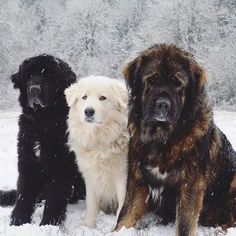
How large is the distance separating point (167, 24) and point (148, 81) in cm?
3585

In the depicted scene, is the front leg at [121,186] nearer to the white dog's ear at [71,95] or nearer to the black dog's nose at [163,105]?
the white dog's ear at [71,95]

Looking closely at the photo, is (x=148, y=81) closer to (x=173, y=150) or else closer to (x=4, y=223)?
Result: (x=173, y=150)

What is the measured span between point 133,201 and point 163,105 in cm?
139

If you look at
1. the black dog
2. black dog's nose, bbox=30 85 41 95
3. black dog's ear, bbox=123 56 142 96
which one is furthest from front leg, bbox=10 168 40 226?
black dog's ear, bbox=123 56 142 96

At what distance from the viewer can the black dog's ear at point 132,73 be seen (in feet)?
16.9

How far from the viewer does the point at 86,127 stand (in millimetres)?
6105

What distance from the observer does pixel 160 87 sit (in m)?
4.88

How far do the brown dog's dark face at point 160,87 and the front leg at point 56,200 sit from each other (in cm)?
149

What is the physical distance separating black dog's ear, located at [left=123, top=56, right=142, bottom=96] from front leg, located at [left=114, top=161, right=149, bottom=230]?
36.8 inches

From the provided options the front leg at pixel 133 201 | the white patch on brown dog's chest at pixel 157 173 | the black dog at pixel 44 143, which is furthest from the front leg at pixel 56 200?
the white patch on brown dog's chest at pixel 157 173

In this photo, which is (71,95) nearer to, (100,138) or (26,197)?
(100,138)

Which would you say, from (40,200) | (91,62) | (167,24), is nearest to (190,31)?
(167,24)

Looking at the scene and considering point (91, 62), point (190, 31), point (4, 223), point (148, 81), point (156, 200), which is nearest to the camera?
point (148, 81)

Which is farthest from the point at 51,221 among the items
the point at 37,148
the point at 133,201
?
the point at 133,201
